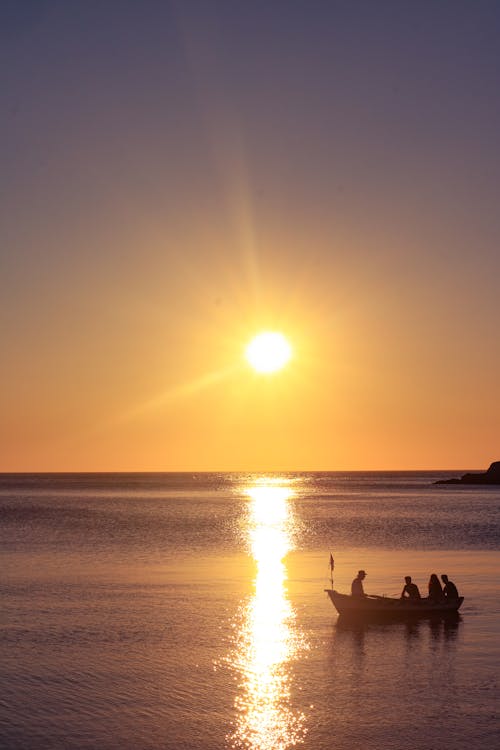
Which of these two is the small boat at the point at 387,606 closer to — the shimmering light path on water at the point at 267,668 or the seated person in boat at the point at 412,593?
the seated person in boat at the point at 412,593

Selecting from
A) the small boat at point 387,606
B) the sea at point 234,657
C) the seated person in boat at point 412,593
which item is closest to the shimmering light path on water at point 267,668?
the sea at point 234,657

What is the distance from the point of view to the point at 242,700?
2102 cm

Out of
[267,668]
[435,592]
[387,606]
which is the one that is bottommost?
[267,668]

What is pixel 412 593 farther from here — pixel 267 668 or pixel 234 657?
pixel 267 668

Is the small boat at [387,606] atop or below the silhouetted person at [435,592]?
below

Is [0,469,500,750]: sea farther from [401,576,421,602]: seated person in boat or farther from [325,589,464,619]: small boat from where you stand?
[401,576,421,602]: seated person in boat

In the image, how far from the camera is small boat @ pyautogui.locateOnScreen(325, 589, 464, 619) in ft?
107

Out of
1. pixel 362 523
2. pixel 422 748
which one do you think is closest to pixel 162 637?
pixel 422 748

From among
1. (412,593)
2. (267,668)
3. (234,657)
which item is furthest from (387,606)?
(267,668)

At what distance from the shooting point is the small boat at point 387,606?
32688 millimetres

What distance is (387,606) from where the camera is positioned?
3312 cm

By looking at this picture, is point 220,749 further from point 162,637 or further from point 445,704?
→ point 162,637

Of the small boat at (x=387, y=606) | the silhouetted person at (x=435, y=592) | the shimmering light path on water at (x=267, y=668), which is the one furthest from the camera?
the silhouetted person at (x=435, y=592)

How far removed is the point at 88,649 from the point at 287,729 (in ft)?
32.3
